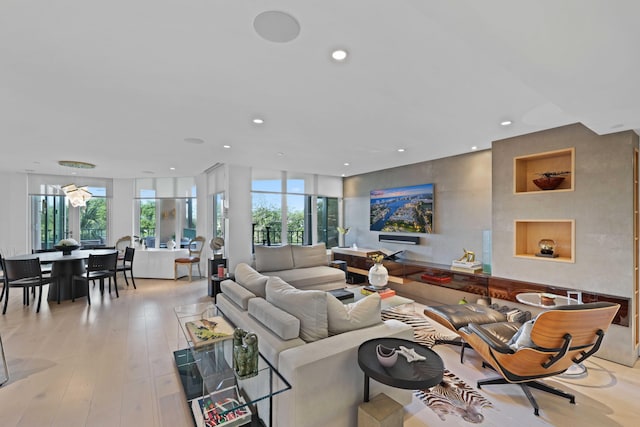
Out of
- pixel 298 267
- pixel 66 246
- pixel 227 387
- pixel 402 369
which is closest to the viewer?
pixel 402 369

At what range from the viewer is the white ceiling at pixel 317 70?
4.55ft

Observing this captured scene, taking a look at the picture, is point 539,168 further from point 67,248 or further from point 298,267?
point 67,248

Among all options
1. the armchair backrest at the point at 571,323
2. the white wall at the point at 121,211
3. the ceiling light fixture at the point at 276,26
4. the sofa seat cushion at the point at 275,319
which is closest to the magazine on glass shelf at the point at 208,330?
the sofa seat cushion at the point at 275,319

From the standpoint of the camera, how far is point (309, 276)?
4.96m

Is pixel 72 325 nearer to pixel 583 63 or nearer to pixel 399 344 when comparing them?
pixel 399 344

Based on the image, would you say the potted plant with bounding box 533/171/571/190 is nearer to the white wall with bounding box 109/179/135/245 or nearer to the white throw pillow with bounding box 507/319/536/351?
the white throw pillow with bounding box 507/319/536/351

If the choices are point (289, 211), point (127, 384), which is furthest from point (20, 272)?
point (289, 211)

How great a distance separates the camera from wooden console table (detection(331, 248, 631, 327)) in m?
3.01

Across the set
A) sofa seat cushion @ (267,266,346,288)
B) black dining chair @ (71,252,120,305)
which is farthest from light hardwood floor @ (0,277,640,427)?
sofa seat cushion @ (267,266,346,288)

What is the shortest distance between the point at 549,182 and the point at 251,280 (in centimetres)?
375

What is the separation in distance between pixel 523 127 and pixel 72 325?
643cm

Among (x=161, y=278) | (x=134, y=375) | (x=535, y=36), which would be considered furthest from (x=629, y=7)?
(x=161, y=278)

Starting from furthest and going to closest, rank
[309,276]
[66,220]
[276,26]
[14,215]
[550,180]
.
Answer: [66,220] < [14,215] < [309,276] < [550,180] < [276,26]

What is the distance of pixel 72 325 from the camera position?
387 cm
